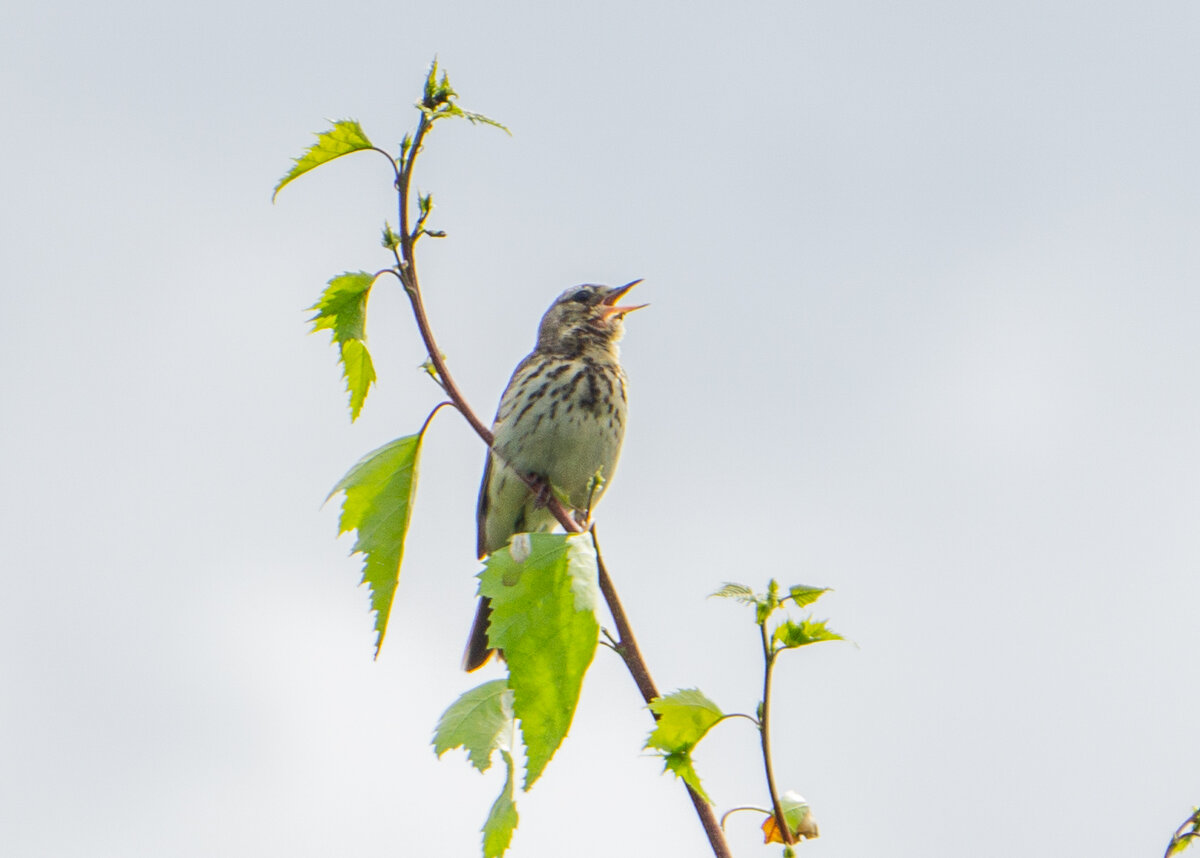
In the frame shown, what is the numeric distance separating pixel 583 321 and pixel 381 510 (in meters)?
5.40

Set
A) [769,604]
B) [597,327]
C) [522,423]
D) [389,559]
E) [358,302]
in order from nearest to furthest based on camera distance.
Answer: [769,604], [389,559], [358,302], [522,423], [597,327]

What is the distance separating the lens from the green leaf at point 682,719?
9.34 ft

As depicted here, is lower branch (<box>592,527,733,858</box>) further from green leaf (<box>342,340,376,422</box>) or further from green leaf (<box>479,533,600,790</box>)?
green leaf (<box>342,340,376,422</box>)

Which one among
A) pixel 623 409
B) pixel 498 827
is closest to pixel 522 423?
pixel 623 409

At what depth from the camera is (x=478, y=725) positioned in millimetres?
3445

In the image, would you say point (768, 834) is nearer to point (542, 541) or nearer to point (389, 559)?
point (542, 541)

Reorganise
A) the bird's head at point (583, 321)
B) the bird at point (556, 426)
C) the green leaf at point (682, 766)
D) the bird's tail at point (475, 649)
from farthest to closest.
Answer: the bird's head at point (583, 321) < the bird's tail at point (475, 649) < the bird at point (556, 426) < the green leaf at point (682, 766)

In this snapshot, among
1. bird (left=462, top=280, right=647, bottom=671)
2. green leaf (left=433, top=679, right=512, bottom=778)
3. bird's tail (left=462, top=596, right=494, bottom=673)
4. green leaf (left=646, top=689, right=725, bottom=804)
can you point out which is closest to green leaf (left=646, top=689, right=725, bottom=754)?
green leaf (left=646, top=689, right=725, bottom=804)

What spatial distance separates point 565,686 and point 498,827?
2.37 feet

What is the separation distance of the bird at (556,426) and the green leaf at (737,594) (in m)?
3.85

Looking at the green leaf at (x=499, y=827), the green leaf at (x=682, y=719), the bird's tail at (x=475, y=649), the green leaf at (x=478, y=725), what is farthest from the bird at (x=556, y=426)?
the green leaf at (x=682, y=719)

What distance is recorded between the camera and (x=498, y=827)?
2.97m

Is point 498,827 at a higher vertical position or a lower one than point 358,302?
lower

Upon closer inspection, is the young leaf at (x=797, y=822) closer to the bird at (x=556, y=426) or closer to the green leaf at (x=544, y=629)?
the green leaf at (x=544, y=629)
